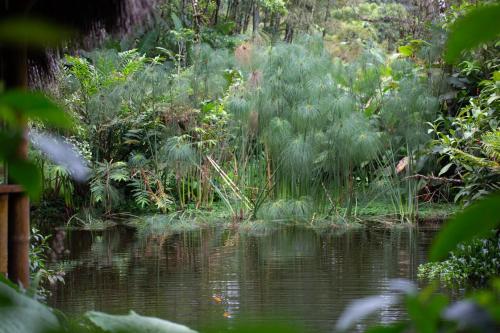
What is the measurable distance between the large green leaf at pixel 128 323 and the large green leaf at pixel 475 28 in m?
0.61

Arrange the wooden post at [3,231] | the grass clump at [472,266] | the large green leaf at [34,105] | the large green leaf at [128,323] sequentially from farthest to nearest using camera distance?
the grass clump at [472,266] < the wooden post at [3,231] < the large green leaf at [128,323] < the large green leaf at [34,105]

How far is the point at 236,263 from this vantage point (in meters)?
6.22

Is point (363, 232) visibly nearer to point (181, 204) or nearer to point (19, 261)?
point (181, 204)

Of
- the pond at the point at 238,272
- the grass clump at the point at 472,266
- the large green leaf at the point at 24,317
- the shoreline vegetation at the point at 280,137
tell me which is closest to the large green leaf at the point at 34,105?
the large green leaf at the point at 24,317

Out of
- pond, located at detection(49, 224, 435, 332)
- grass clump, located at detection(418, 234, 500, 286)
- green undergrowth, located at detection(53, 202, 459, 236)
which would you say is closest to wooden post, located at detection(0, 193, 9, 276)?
pond, located at detection(49, 224, 435, 332)

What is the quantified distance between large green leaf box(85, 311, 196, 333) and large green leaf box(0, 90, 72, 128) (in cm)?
56

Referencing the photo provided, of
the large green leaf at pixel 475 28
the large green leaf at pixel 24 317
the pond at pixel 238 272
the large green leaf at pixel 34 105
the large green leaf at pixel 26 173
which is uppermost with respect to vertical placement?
the large green leaf at pixel 475 28

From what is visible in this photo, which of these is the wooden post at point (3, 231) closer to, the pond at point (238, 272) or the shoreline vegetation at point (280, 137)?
the pond at point (238, 272)

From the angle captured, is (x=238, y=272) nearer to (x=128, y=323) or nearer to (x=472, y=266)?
(x=472, y=266)

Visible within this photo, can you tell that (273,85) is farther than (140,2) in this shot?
Yes

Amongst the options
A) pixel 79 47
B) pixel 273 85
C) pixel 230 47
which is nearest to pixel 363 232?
pixel 273 85

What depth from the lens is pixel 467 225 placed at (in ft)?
1.06

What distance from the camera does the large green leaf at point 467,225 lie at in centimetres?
32

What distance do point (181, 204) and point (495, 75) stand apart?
4.57 m
